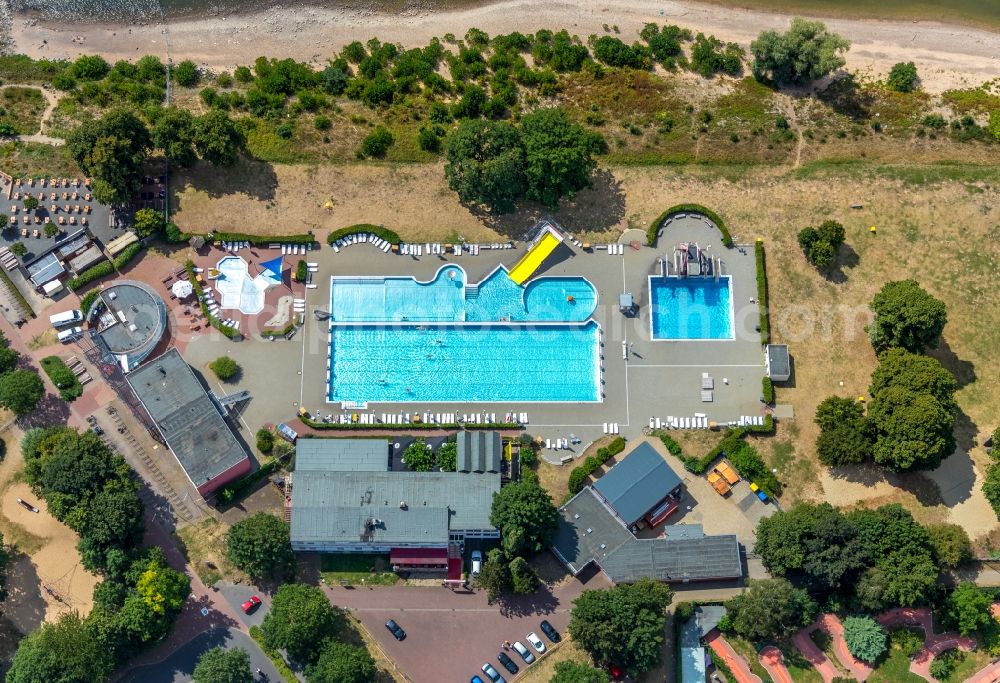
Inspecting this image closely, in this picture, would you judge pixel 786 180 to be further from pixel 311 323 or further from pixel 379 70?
pixel 311 323

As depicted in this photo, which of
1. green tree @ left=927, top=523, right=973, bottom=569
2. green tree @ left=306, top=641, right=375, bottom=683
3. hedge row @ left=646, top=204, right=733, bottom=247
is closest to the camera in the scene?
green tree @ left=306, top=641, right=375, bottom=683

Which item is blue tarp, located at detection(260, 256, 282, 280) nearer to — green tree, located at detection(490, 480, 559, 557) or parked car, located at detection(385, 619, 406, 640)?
green tree, located at detection(490, 480, 559, 557)

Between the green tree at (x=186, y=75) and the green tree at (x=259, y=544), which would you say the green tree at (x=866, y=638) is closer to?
the green tree at (x=259, y=544)

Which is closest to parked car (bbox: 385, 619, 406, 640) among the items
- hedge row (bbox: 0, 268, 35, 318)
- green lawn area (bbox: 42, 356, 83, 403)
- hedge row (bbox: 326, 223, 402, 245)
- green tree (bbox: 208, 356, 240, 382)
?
green tree (bbox: 208, 356, 240, 382)

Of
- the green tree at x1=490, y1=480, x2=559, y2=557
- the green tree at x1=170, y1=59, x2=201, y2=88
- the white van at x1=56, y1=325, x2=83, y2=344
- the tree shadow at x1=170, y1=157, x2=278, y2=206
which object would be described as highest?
the green tree at x1=170, y1=59, x2=201, y2=88

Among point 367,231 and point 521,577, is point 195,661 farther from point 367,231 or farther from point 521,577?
point 367,231

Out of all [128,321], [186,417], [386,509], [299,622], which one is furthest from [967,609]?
[128,321]

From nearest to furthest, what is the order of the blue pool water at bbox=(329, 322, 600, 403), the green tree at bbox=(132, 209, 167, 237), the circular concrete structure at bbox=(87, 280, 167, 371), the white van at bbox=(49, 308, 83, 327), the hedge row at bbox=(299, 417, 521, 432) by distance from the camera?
the hedge row at bbox=(299, 417, 521, 432)
the circular concrete structure at bbox=(87, 280, 167, 371)
the blue pool water at bbox=(329, 322, 600, 403)
the white van at bbox=(49, 308, 83, 327)
the green tree at bbox=(132, 209, 167, 237)

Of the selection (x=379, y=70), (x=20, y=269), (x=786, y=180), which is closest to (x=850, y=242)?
(x=786, y=180)
